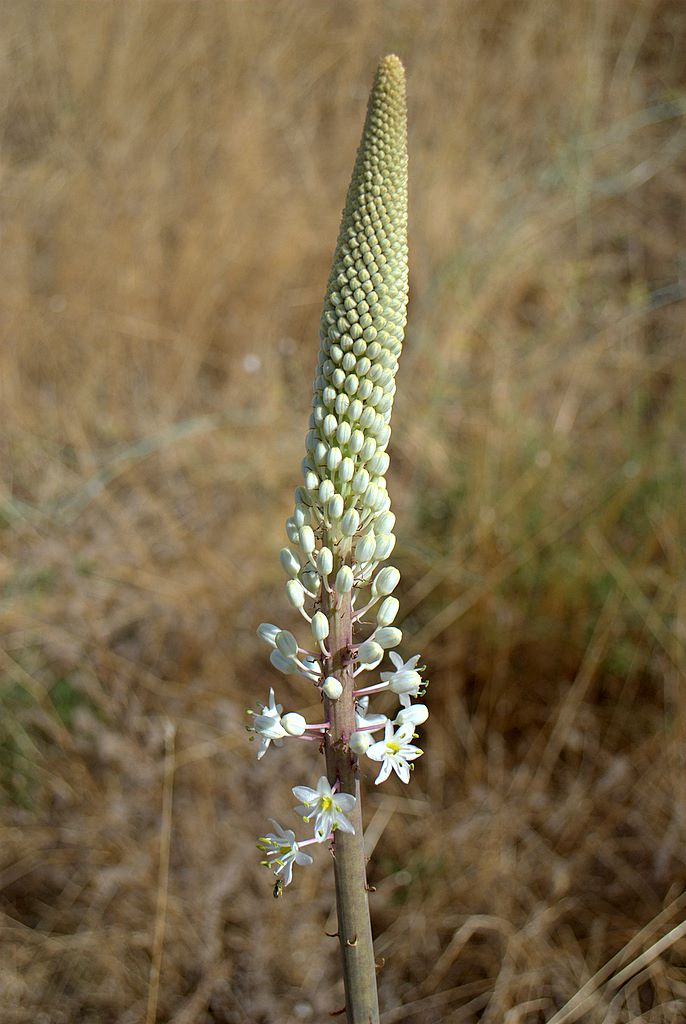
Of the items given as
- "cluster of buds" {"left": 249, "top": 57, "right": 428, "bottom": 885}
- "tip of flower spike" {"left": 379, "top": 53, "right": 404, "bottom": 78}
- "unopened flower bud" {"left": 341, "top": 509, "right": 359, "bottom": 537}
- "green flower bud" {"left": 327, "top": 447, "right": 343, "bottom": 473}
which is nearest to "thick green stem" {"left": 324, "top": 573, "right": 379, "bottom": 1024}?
"cluster of buds" {"left": 249, "top": 57, "right": 428, "bottom": 885}

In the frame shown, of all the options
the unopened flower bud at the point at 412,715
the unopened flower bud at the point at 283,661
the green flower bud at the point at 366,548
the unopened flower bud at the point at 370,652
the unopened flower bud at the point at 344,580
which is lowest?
the unopened flower bud at the point at 412,715

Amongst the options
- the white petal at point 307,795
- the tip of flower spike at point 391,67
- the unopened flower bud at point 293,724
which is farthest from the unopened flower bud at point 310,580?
the tip of flower spike at point 391,67

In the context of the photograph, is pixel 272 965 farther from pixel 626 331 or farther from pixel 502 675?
pixel 626 331

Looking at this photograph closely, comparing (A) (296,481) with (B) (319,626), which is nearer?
(B) (319,626)

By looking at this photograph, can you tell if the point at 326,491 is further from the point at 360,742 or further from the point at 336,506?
the point at 360,742

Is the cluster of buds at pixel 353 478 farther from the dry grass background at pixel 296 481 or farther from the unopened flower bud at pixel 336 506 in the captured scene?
the dry grass background at pixel 296 481

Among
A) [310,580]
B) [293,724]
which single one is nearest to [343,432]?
[310,580]

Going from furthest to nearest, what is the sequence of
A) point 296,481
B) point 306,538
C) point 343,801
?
point 296,481
point 306,538
point 343,801

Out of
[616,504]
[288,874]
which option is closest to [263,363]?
[616,504]
